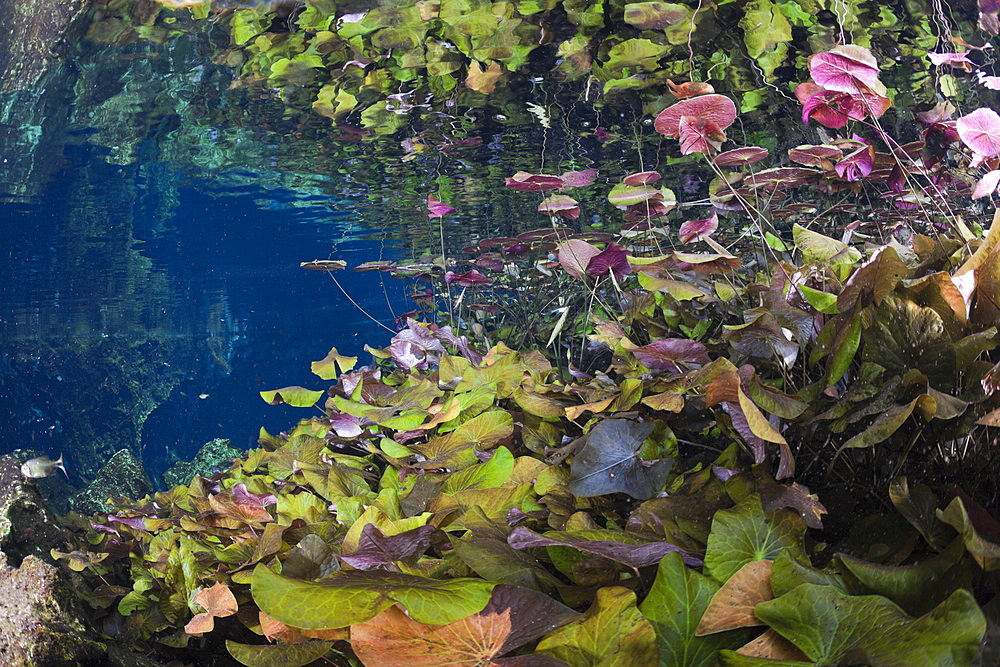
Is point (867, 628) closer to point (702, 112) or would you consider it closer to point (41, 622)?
point (702, 112)

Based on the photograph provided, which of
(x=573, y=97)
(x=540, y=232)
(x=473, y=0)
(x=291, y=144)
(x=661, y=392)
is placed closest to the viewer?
(x=661, y=392)

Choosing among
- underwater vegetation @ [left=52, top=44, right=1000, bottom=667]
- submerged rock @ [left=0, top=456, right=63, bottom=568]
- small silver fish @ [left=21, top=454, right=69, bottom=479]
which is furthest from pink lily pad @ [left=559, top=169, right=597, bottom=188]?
small silver fish @ [left=21, top=454, right=69, bottom=479]

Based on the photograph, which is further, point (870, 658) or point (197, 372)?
point (197, 372)

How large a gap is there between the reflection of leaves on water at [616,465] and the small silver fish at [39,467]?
335cm

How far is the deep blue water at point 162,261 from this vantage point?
11539mm

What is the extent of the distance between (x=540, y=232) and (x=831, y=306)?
190 cm

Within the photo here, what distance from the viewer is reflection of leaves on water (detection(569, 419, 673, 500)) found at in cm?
96

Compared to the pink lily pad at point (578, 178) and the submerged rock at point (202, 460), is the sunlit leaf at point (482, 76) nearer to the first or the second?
the pink lily pad at point (578, 178)

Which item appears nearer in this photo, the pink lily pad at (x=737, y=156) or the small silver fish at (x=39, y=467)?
the pink lily pad at (x=737, y=156)

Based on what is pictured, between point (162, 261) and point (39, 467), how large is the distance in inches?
654

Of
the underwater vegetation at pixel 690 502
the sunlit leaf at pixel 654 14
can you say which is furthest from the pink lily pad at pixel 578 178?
the sunlit leaf at pixel 654 14

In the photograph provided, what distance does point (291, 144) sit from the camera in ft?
27.2

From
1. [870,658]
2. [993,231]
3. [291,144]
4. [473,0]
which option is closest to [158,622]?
[870,658]

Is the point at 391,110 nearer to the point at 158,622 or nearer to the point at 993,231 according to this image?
the point at 158,622
